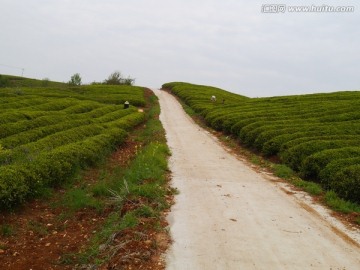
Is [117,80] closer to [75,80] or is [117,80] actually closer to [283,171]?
[75,80]

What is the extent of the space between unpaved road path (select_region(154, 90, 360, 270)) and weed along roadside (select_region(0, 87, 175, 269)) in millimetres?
518

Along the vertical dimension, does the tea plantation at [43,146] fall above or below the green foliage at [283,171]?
below

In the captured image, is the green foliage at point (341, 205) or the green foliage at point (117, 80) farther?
the green foliage at point (117, 80)

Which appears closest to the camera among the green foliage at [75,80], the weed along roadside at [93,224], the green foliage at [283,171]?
the weed along roadside at [93,224]

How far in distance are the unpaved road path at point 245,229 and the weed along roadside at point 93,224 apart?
0.52 m

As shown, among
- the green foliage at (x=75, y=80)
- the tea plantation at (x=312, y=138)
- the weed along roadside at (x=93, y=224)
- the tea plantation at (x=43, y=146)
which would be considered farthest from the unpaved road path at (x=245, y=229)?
the green foliage at (x=75, y=80)

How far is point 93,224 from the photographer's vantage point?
10039mm

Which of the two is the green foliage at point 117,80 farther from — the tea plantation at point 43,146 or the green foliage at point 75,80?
the tea plantation at point 43,146

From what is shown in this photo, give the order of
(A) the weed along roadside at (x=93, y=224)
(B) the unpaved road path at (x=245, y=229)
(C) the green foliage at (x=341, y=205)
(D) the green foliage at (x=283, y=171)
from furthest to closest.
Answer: (D) the green foliage at (x=283, y=171)
(C) the green foliage at (x=341, y=205)
(A) the weed along roadside at (x=93, y=224)
(B) the unpaved road path at (x=245, y=229)

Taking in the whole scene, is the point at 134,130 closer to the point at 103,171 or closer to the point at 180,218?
the point at 103,171

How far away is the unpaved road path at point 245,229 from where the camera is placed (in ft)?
24.0

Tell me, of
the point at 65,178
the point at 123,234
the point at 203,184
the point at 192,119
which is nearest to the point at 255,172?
the point at 203,184

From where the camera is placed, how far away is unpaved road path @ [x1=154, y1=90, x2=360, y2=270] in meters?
7.33

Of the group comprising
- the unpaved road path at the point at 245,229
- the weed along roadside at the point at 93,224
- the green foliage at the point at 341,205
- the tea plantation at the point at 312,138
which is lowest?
the weed along roadside at the point at 93,224
